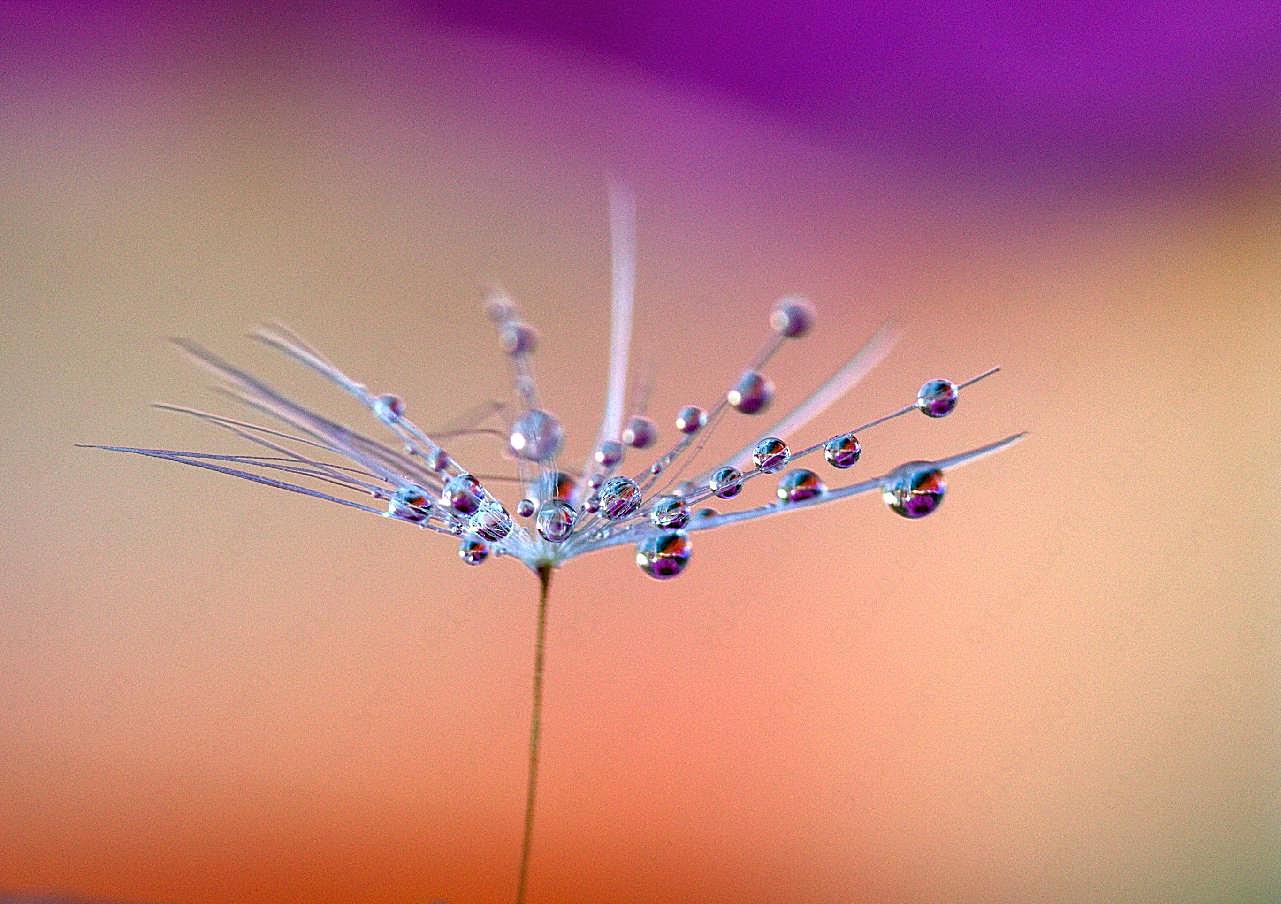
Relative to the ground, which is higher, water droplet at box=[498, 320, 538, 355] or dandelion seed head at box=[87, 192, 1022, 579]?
water droplet at box=[498, 320, 538, 355]

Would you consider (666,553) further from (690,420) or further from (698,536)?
(698,536)

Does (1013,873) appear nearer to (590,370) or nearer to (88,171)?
(590,370)

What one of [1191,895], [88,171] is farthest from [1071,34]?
[88,171]

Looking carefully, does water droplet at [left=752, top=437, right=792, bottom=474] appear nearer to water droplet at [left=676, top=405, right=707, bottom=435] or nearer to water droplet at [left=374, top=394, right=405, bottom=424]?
water droplet at [left=676, top=405, right=707, bottom=435]

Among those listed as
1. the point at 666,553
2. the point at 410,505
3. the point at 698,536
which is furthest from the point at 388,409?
the point at 698,536

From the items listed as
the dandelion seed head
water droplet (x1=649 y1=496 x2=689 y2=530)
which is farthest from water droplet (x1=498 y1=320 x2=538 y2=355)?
water droplet (x1=649 y1=496 x2=689 y2=530)

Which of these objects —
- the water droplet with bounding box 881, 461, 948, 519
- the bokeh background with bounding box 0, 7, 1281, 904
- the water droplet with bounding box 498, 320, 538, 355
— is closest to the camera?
the water droplet with bounding box 881, 461, 948, 519
